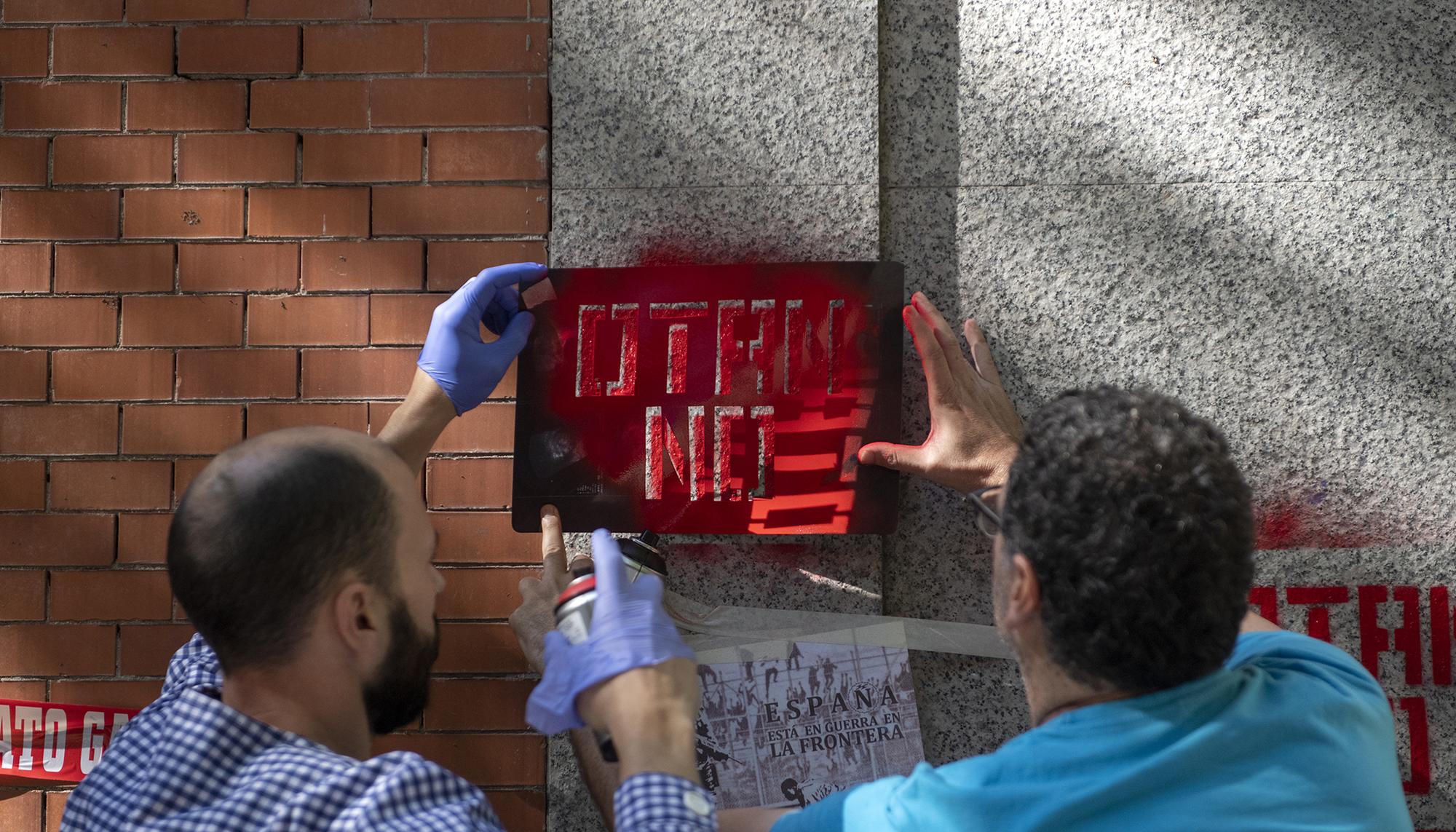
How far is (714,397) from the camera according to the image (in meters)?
2.04

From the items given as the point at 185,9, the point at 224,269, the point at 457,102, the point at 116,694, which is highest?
the point at 185,9

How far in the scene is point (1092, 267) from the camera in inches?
81.0

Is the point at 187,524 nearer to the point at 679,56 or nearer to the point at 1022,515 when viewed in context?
the point at 1022,515

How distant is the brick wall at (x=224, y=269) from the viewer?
6.88ft

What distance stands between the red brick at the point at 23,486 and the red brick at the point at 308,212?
683mm

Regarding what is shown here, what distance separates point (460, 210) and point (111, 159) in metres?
0.77

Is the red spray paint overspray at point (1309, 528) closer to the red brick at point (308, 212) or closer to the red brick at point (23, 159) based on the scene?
the red brick at point (308, 212)

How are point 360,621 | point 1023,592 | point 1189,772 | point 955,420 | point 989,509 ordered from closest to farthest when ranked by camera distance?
point 1189,772 < point 1023,592 < point 360,621 < point 989,509 < point 955,420

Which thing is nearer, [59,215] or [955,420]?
[955,420]

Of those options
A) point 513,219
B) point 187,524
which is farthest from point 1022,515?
point 513,219

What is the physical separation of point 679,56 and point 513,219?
0.48m

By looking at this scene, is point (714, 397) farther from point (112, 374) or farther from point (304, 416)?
point (112, 374)

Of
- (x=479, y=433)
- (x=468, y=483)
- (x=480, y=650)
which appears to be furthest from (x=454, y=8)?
(x=480, y=650)

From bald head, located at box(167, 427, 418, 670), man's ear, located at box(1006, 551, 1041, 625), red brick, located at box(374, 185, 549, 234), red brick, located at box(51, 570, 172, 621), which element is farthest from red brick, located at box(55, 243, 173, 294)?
man's ear, located at box(1006, 551, 1041, 625)
